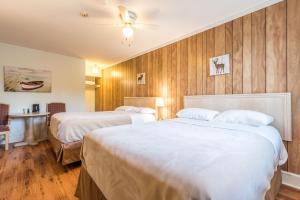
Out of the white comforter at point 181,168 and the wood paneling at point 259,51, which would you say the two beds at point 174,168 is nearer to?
the white comforter at point 181,168

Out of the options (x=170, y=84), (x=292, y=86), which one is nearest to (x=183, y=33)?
(x=170, y=84)

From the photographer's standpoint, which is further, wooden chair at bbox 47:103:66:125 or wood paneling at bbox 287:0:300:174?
wooden chair at bbox 47:103:66:125

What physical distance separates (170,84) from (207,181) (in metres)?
2.97

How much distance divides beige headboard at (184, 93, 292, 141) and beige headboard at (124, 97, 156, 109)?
1490 mm

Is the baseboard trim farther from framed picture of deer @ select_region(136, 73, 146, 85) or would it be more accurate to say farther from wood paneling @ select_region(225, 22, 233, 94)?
framed picture of deer @ select_region(136, 73, 146, 85)

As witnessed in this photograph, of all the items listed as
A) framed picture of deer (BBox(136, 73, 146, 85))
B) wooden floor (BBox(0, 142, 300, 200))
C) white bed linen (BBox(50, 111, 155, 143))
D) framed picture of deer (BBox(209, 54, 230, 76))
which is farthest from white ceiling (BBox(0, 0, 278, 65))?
wooden floor (BBox(0, 142, 300, 200))

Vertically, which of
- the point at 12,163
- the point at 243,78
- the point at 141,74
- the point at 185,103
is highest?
the point at 141,74

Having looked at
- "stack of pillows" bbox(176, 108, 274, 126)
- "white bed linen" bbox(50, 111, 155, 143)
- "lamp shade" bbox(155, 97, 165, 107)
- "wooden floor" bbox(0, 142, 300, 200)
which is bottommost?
"wooden floor" bbox(0, 142, 300, 200)

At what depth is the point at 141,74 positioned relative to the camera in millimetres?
4352

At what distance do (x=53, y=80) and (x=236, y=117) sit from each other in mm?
4695

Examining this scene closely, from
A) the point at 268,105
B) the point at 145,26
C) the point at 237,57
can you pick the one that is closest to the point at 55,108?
the point at 145,26

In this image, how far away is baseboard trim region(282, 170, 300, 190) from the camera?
6.24ft

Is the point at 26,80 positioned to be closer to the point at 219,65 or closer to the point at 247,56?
the point at 219,65

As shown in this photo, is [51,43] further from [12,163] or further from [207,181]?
[207,181]
